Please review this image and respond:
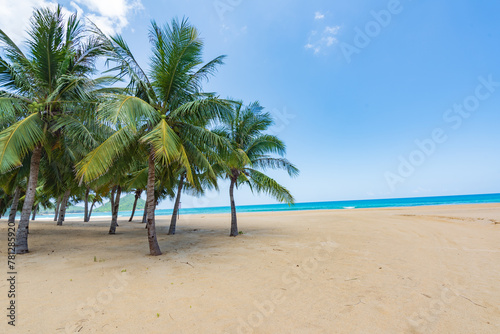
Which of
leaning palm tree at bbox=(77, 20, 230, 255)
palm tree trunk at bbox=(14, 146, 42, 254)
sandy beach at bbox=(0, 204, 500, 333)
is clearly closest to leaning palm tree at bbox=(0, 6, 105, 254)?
palm tree trunk at bbox=(14, 146, 42, 254)

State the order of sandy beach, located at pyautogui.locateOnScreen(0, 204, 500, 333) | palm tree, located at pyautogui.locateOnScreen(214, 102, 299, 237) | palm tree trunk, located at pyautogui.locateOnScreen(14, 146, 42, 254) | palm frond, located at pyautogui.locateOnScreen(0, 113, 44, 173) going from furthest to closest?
palm tree, located at pyautogui.locateOnScreen(214, 102, 299, 237) → palm tree trunk, located at pyautogui.locateOnScreen(14, 146, 42, 254) → palm frond, located at pyautogui.locateOnScreen(0, 113, 44, 173) → sandy beach, located at pyautogui.locateOnScreen(0, 204, 500, 333)

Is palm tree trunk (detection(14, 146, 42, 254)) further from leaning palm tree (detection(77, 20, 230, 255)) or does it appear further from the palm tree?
the palm tree

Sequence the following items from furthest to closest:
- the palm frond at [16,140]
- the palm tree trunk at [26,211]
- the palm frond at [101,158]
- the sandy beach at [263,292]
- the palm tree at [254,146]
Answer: the palm tree at [254,146], the palm tree trunk at [26,211], the palm frond at [101,158], the palm frond at [16,140], the sandy beach at [263,292]

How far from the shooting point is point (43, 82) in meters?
7.28

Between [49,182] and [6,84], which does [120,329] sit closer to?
[6,84]

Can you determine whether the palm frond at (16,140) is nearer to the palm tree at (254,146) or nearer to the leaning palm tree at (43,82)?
the leaning palm tree at (43,82)

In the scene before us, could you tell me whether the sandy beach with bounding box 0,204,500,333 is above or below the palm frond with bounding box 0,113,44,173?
below

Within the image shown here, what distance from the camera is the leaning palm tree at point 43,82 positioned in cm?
684

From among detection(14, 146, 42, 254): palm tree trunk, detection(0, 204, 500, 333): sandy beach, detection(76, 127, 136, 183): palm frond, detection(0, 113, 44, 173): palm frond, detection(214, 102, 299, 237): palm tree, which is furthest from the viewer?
detection(214, 102, 299, 237): palm tree

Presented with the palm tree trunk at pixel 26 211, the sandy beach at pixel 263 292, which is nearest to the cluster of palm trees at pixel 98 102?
the palm tree trunk at pixel 26 211

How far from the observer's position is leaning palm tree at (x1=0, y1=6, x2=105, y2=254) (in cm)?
684

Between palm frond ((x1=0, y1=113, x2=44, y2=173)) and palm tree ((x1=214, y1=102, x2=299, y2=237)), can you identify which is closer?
palm frond ((x1=0, y1=113, x2=44, y2=173))

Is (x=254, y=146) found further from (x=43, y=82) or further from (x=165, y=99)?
(x=43, y=82)

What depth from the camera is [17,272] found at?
16.3 feet
